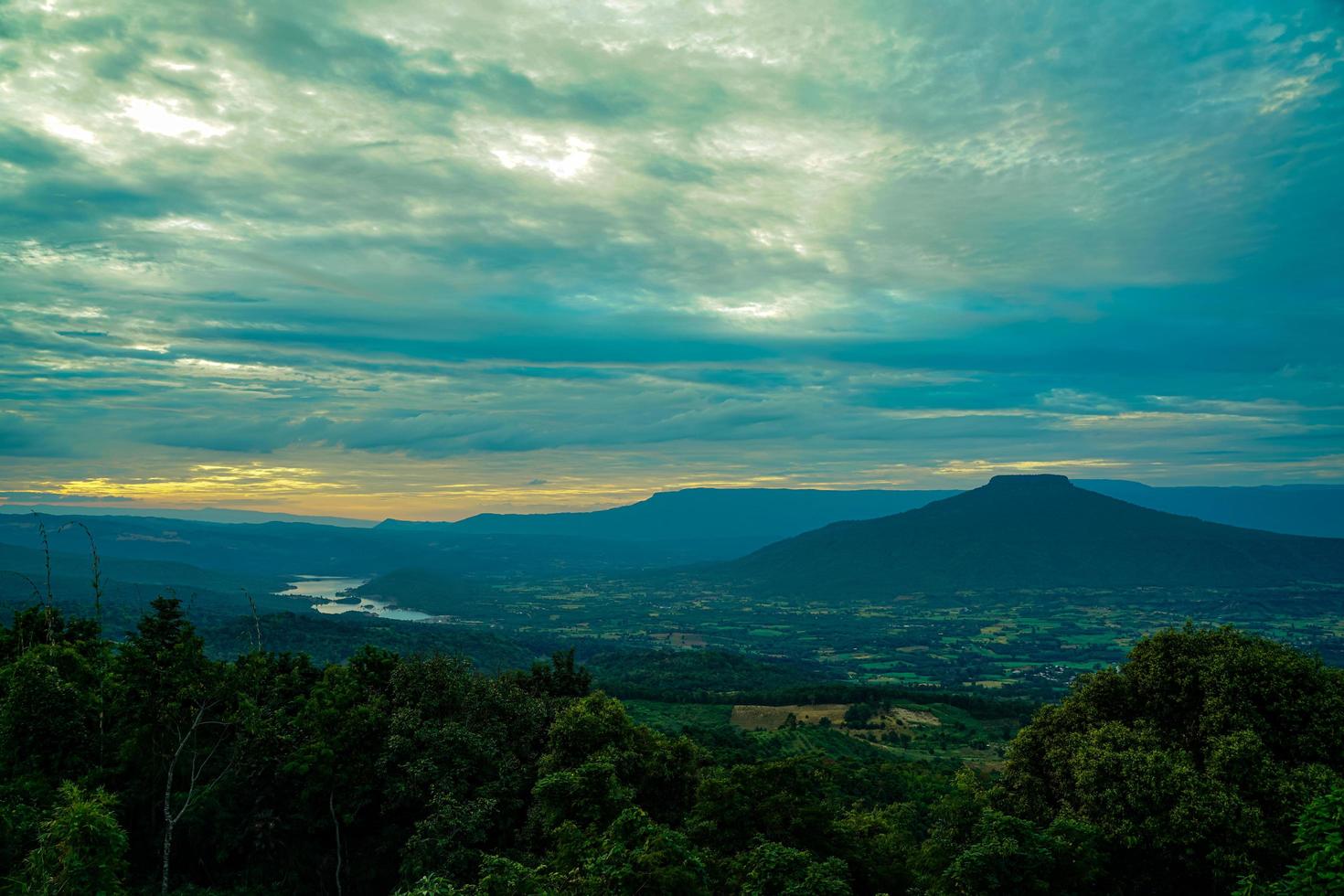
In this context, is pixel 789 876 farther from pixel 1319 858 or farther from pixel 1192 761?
pixel 1192 761

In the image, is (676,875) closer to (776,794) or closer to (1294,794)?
(776,794)

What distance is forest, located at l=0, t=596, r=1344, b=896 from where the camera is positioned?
84.0 ft

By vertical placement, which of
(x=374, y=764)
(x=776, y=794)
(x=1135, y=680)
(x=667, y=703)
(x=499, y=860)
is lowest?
(x=667, y=703)

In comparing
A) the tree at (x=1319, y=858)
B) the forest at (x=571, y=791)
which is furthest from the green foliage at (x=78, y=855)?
the tree at (x=1319, y=858)

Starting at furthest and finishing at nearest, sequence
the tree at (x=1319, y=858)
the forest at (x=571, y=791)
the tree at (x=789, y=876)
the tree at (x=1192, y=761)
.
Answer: the tree at (x=1192, y=761), the forest at (x=571, y=791), the tree at (x=789, y=876), the tree at (x=1319, y=858)

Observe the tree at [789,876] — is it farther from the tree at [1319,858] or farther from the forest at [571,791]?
the tree at [1319,858]

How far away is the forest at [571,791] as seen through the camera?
25594 millimetres

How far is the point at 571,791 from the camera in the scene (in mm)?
35719

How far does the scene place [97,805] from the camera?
83.4 ft

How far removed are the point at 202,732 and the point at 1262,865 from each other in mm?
52586

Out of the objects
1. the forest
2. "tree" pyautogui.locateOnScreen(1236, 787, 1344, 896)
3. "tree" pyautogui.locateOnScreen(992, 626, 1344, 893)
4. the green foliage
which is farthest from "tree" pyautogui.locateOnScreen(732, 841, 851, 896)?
the green foliage

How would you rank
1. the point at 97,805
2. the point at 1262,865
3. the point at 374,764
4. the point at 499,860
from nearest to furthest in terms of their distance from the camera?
the point at 499,860 < the point at 97,805 < the point at 1262,865 < the point at 374,764

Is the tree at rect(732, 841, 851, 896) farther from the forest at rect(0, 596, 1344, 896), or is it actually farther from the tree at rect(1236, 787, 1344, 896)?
the tree at rect(1236, 787, 1344, 896)

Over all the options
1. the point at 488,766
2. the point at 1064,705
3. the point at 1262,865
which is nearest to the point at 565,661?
the point at 488,766
